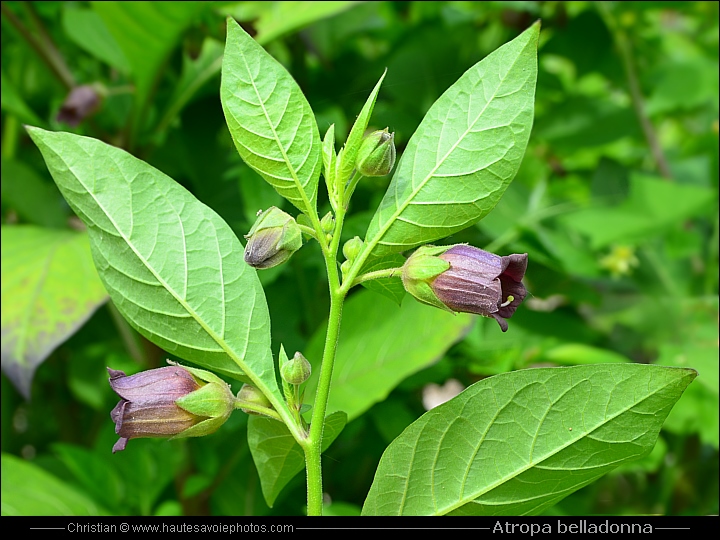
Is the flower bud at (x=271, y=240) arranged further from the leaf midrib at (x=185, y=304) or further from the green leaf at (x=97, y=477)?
the green leaf at (x=97, y=477)

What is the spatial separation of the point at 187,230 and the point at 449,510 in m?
0.24

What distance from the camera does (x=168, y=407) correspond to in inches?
16.7

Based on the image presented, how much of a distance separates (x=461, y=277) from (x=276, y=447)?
0.18m

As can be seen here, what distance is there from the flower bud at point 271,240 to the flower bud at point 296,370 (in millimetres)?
58

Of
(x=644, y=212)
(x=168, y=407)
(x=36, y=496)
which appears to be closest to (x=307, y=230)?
(x=168, y=407)

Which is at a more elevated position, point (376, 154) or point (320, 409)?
point (376, 154)

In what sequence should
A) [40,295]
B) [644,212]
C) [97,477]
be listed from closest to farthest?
[40,295] → [97,477] → [644,212]

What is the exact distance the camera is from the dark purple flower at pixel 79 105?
0.85 m

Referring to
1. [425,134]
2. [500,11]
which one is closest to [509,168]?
[425,134]

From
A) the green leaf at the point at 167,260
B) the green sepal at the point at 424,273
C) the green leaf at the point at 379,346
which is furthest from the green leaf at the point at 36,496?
the green sepal at the point at 424,273

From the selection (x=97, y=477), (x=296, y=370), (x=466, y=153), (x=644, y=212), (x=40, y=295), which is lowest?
(x=97, y=477)

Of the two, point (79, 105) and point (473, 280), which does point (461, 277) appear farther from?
point (79, 105)

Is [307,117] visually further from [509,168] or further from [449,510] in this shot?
[449,510]

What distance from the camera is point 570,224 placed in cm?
104
